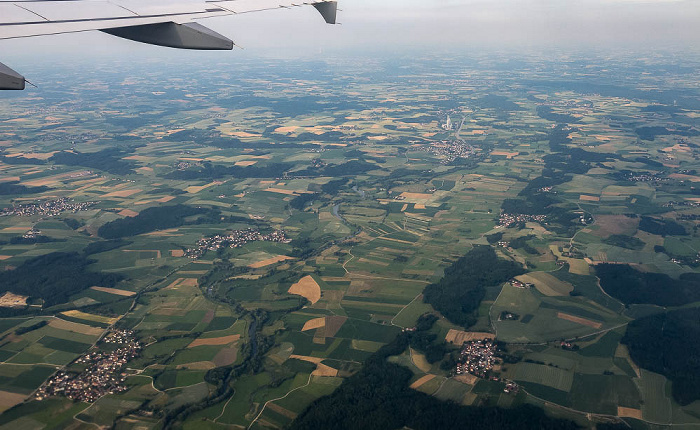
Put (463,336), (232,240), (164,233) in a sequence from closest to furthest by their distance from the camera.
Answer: (463,336), (232,240), (164,233)

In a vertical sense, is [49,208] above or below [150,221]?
below

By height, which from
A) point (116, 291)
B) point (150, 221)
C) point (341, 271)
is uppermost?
point (341, 271)

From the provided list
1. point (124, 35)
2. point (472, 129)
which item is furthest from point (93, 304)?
point (472, 129)

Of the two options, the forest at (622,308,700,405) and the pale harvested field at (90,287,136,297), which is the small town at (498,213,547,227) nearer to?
the forest at (622,308,700,405)

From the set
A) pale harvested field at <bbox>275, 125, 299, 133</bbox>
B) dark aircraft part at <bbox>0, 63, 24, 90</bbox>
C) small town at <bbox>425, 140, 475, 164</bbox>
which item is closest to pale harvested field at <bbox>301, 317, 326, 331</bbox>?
dark aircraft part at <bbox>0, 63, 24, 90</bbox>

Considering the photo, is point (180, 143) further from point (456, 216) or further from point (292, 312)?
point (292, 312)

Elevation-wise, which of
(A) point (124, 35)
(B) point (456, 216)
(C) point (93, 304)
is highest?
(A) point (124, 35)

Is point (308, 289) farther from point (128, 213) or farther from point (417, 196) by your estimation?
point (128, 213)

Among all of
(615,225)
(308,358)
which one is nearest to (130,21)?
(308,358)
